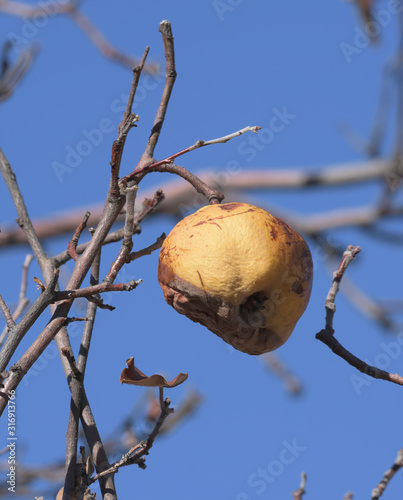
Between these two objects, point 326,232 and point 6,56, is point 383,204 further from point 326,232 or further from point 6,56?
point 6,56

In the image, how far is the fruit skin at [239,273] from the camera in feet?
4.82

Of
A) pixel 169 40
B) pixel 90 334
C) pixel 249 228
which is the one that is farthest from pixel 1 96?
pixel 249 228

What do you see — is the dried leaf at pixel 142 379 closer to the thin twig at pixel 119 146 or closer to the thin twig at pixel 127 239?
the thin twig at pixel 127 239

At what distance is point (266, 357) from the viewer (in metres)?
3.60

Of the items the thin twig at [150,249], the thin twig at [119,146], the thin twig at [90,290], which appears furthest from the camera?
the thin twig at [150,249]

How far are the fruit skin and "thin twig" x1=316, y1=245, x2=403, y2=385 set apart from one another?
7 centimetres

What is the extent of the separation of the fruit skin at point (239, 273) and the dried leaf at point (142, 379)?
0.17 metres

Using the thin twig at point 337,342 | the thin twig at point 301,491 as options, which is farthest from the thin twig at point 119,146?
the thin twig at point 301,491

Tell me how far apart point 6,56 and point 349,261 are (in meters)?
1.59

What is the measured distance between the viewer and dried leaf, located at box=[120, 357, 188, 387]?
1436 millimetres

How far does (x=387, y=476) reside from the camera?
144cm

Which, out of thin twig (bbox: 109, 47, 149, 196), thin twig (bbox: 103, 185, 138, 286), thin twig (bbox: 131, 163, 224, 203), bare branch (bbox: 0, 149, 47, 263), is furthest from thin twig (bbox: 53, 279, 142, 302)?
bare branch (bbox: 0, 149, 47, 263)

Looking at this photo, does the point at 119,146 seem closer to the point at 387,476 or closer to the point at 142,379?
the point at 142,379

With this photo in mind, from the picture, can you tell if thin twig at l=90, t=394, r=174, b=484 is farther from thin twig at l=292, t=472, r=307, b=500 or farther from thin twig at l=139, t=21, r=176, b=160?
thin twig at l=139, t=21, r=176, b=160
